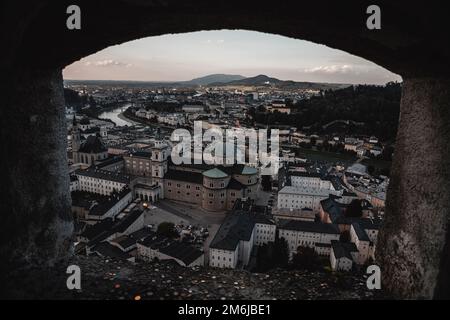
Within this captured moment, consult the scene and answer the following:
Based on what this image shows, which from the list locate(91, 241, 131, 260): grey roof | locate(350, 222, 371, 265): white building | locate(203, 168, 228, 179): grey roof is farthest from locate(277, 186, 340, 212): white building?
locate(91, 241, 131, 260): grey roof

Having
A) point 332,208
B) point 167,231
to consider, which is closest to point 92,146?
point 167,231

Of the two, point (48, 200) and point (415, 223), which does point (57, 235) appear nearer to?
point (48, 200)

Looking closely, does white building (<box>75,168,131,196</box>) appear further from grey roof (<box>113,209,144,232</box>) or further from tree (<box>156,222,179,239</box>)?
tree (<box>156,222,179,239</box>)

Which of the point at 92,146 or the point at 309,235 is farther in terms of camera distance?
the point at 92,146

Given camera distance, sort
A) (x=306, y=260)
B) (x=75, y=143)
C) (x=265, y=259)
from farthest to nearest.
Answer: (x=75, y=143)
(x=265, y=259)
(x=306, y=260)

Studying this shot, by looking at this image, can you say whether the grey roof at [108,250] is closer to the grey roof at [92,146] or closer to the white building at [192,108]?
the grey roof at [92,146]

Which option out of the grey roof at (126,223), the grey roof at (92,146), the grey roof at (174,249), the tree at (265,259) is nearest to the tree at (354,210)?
the tree at (265,259)

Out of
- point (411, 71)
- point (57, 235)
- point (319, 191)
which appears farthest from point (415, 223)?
point (319, 191)

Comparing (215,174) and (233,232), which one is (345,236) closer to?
(233,232)
